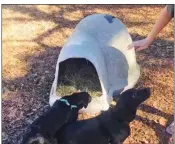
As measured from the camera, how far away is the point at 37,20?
5.16 meters

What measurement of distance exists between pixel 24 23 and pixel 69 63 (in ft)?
4.87

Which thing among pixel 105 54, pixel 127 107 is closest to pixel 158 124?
pixel 127 107

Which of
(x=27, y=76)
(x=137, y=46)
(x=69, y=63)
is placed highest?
(x=137, y=46)

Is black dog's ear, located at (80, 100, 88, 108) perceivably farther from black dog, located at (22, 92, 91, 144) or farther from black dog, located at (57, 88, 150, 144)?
black dog, located at (57, 88, 150, 144)

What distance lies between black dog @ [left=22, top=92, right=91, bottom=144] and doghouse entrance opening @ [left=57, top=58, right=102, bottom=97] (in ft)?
0.99

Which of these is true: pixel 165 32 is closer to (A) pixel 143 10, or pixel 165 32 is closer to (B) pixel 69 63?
(A) pixel 143 10

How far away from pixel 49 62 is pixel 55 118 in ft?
4.25

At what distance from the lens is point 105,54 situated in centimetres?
363

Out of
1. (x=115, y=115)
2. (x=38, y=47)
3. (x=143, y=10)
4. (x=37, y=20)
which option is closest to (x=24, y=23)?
(x=37, y=20)

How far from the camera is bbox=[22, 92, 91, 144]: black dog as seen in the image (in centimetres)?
286

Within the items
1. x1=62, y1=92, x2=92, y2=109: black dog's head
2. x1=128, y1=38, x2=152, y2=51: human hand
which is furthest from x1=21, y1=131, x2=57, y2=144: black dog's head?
x1=128, y1=38, x2=152, y2=51: human hand

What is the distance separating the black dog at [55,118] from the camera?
113 inches

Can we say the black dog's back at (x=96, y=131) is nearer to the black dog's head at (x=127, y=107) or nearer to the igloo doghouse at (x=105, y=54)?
the black dog's head at (x=127, y=107)

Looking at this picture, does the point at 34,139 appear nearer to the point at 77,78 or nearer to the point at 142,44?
the point at 77,78
